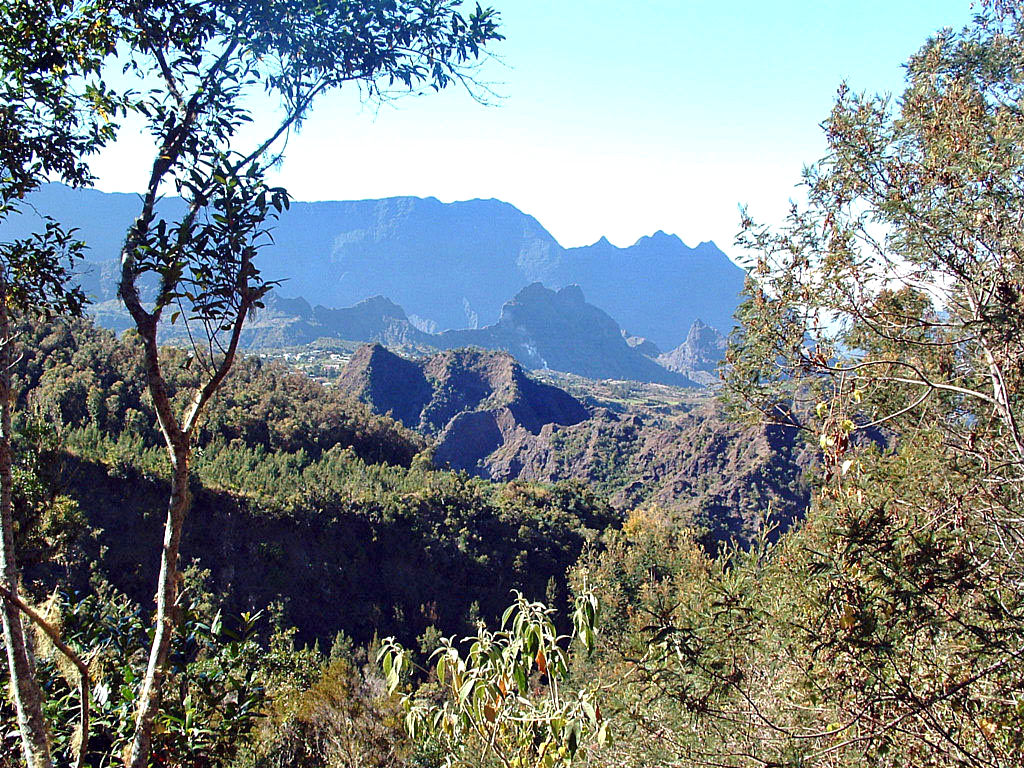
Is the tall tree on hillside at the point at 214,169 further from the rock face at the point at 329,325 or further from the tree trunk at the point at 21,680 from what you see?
the rock face at the point at 329,325

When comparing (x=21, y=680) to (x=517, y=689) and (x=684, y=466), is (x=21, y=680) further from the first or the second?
(x=684, y=466)

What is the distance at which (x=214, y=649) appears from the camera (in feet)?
10.9

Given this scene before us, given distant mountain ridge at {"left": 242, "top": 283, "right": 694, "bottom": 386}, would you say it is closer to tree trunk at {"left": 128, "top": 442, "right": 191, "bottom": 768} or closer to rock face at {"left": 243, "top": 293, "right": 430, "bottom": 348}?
rock face at {"left": 243, "top": 293, "right": 430, "bottom": 348}

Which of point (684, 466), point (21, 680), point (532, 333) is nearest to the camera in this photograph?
point (21, 680)

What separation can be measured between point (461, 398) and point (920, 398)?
250 ft

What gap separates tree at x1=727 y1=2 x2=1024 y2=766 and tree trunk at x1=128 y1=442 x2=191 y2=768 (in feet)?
8.23

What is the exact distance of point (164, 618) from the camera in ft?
6.68

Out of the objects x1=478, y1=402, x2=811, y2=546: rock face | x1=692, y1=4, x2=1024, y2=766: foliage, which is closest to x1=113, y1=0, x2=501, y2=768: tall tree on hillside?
x1=692, y1=4, x2=1024, y2=766: foliage

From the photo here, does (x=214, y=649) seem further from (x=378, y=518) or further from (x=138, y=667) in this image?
(x=378, y=518)

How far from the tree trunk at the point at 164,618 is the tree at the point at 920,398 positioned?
8.23 ft

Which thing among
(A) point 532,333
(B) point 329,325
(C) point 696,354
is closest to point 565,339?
(A) point 532,333

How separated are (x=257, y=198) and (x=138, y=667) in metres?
2.62

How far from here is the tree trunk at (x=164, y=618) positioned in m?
1.98

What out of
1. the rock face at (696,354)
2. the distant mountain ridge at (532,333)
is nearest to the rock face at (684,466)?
the distant mountain ridge at (532,333)
